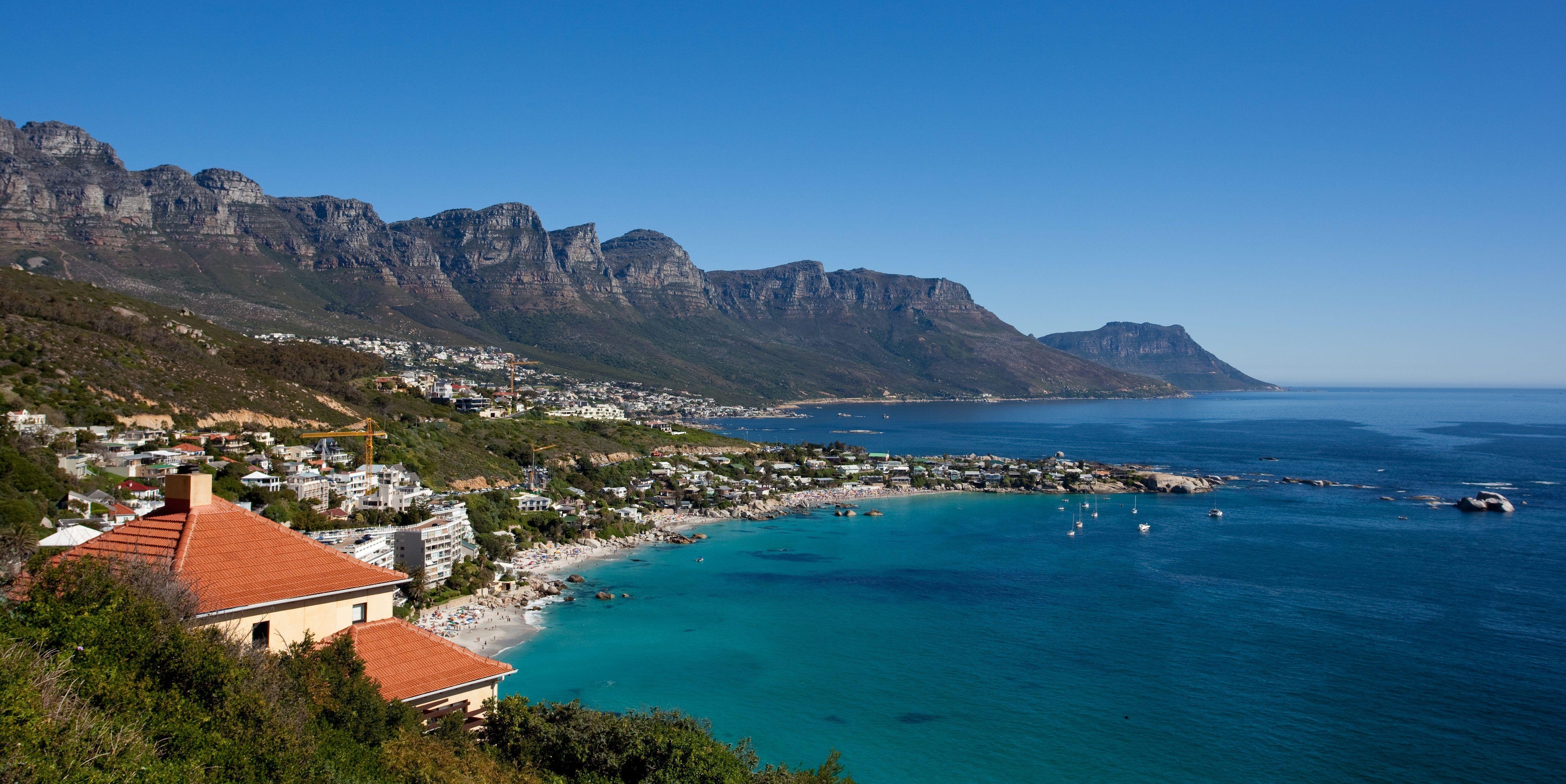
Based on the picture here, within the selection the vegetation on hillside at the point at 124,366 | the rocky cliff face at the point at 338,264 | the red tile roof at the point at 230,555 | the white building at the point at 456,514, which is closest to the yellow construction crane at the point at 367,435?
the vegetation on hillside at the point at 124,366

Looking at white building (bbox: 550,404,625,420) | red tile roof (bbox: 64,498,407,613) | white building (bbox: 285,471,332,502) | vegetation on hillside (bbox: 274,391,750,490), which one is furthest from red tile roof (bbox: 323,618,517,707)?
white building (bbox: 550,404,625,420)

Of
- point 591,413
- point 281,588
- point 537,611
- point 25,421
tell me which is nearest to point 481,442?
point 25,421

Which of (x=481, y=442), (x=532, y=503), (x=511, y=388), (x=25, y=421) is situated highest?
(x=511, y=388)

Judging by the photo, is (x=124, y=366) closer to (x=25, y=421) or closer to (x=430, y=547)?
(x=25, y=421)

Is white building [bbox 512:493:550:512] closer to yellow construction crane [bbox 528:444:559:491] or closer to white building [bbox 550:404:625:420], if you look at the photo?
yellow construction crane [bbox 528:444:559:491]

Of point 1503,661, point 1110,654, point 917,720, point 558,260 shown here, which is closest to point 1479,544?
point 1503,661

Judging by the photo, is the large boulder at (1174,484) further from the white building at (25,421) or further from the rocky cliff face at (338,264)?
the rocky cliff face at (338,264)
